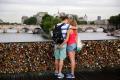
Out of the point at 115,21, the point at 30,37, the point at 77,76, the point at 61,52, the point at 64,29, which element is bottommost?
the point at 30,37

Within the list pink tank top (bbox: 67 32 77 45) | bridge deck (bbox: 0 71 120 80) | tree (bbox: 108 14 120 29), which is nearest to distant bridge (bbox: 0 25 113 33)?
tree (bbox: 108 14 120 29)

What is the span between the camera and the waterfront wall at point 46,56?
9.23 meters

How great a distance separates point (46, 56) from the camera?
377 inches

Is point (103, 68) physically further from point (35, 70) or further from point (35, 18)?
point (35, 18)

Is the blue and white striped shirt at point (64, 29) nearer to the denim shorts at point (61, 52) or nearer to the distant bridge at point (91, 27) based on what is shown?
the denim shorts at point (61, 52)

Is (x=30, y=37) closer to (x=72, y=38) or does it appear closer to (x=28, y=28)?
(x=28, y=28)

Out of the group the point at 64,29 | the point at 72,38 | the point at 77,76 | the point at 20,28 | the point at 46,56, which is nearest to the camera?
the point at 64,29

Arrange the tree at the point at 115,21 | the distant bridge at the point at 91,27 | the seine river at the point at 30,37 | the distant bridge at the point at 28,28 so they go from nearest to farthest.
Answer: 1. the seine river at the point at 30,37
2. the tree at the point at 115,21
3. the distant bridge at the point at 28,28
4. the distant bridge at the point at 91,27

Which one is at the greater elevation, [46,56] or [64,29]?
[64,29]

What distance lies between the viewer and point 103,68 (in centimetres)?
1045

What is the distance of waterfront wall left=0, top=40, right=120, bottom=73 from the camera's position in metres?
9.23

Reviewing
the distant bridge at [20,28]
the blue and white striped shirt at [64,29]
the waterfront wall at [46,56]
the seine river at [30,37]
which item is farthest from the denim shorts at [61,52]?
the distant bridge at [20,28]

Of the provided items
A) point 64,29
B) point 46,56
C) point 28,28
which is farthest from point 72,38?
point 28,28

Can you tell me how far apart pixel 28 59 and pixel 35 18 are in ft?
399
